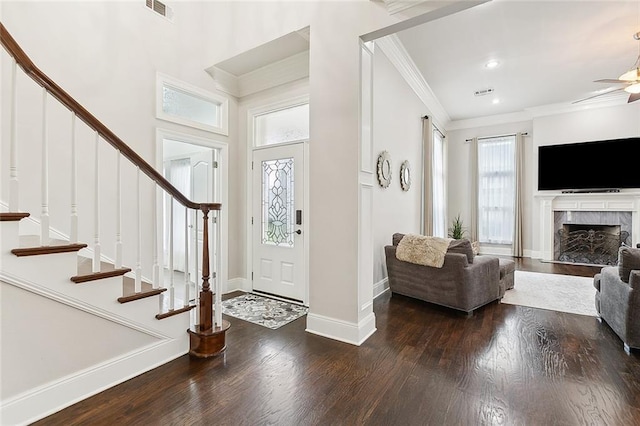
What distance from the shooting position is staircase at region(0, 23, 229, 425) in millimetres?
1685

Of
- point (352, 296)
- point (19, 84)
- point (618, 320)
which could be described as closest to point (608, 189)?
point (618, 320)

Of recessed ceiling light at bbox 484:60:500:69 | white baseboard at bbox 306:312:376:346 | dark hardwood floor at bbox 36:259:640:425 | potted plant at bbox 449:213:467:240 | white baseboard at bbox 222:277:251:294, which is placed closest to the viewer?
dark hardwood floor at bbox 36:259:640:425

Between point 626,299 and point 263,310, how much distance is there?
3414mm

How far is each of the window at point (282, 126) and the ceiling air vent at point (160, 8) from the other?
1520 mm

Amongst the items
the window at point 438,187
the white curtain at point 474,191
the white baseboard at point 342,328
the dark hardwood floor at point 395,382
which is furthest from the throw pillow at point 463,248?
the white curtain at point 474,191

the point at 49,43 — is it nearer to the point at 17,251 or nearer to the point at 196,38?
the point at 196,38

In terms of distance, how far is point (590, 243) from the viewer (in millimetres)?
6352

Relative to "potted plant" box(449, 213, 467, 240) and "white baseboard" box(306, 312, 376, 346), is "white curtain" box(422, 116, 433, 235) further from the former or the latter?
"white baseboard" box(306, 312, 376, 346)

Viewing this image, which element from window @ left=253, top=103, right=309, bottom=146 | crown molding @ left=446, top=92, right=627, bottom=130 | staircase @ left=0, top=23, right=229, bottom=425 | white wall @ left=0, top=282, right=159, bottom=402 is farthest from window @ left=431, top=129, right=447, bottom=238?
white wall @ left=0, top=282, right=159, bottom=402

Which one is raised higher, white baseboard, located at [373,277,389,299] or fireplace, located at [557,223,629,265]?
fireplace, located at [557,223,629,265]

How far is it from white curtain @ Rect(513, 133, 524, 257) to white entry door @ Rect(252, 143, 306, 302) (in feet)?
19.0

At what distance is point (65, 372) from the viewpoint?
1.87 m

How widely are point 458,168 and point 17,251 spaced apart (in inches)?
327

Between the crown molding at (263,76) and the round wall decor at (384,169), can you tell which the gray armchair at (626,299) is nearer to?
the round wall decor at (384,169)
